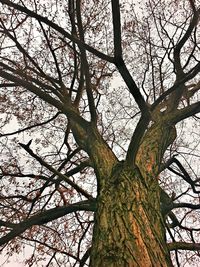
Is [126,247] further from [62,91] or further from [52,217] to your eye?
[62,91]

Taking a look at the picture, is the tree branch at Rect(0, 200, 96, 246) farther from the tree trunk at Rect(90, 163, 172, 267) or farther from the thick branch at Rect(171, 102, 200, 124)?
the thick branch at Rect(171, 102, 200, 124)

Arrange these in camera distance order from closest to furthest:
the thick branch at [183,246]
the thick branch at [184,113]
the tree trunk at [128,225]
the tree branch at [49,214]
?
the tree trunk at [128,225], the thick branch at [183,246], the tree branch at [49,214], the thick branch at [184,113]

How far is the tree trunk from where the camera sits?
247cm

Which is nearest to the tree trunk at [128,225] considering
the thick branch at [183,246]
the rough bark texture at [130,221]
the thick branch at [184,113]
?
the rough bark texture at [130,221]

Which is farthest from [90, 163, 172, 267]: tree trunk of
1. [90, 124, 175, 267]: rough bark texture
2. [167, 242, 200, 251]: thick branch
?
[167, 242, 200, 251]: thick branch

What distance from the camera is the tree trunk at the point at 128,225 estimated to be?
247 centimetres

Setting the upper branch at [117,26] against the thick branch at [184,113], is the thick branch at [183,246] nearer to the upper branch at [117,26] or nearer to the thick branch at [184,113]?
the thick branch at [184,113]

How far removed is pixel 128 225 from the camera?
271cm

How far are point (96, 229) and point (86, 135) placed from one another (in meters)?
1.55

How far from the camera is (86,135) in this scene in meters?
4.21


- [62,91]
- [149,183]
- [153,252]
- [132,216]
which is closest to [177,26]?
[62,91]

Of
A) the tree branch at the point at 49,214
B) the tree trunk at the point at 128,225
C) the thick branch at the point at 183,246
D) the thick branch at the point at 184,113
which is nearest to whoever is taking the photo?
the tree trunk at the point at 128,225

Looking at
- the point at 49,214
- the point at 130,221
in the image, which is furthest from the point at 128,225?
the point at 49,214

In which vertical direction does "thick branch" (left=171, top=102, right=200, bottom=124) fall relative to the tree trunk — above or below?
above
